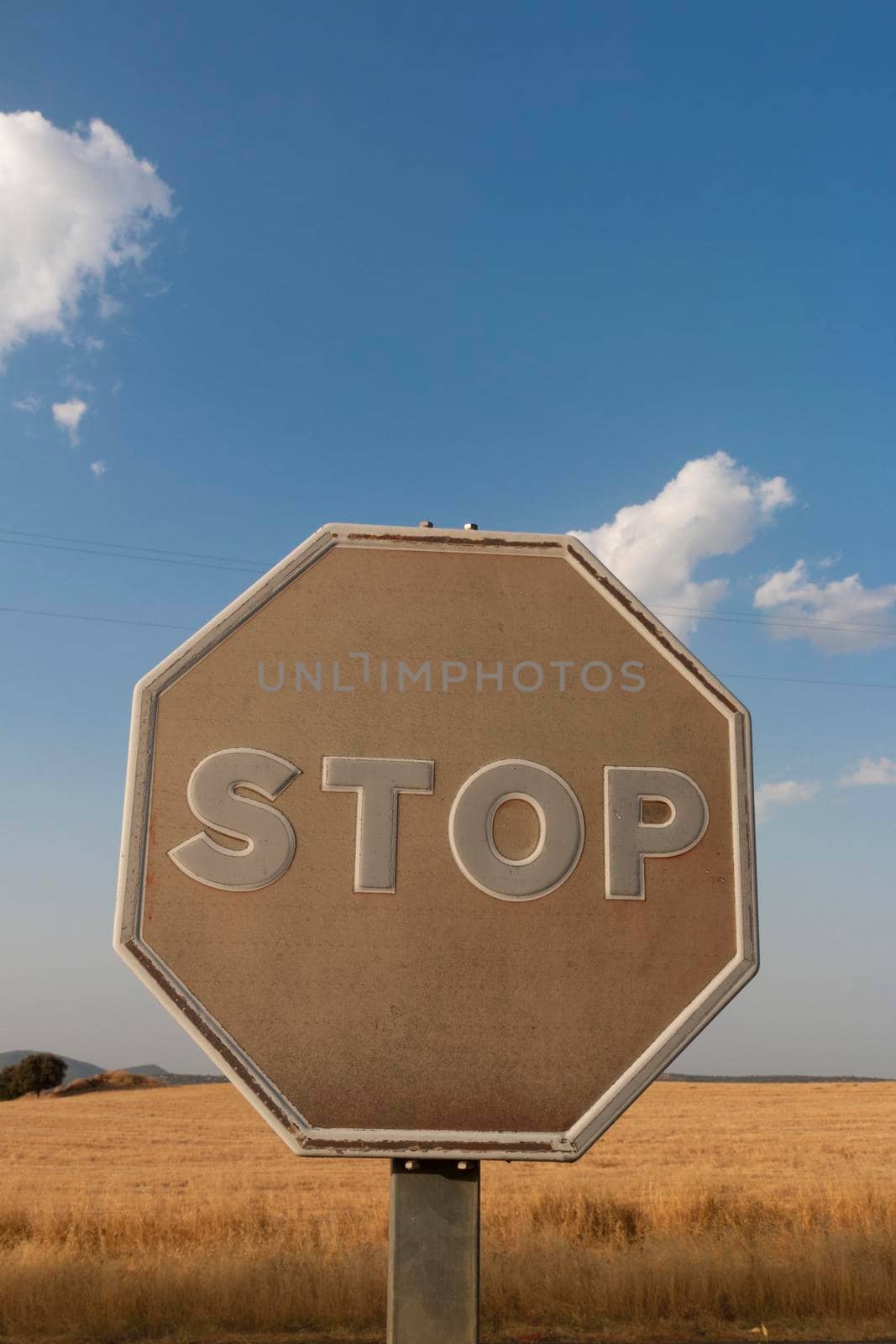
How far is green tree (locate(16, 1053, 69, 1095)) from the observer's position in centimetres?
5341

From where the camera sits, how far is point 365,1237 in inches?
397

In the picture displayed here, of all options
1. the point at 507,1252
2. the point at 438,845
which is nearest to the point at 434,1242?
the point at 438,845

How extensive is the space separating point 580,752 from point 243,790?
2.96ft

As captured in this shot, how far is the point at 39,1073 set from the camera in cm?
5353

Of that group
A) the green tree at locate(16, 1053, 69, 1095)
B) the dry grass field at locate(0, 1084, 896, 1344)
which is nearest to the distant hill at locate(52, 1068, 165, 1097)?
the green tree at locate(16, 1053, 69, 1095)

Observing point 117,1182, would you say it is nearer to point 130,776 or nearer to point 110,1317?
point 110,1317

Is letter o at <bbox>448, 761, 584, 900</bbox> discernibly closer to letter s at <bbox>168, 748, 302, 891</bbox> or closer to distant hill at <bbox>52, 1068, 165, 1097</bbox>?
letter s at <bbox>168, 748, 302, 891</bbox>

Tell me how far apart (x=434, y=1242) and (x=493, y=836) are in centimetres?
103

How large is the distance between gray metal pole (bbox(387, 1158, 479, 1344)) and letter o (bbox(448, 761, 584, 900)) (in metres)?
0.72

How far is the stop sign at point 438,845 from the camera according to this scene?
264 cm

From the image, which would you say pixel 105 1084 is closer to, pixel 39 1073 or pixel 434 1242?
pixel 39 1073

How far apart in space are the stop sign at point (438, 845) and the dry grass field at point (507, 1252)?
5358 millimetres

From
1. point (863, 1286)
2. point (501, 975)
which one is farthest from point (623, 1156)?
point (501, 975)

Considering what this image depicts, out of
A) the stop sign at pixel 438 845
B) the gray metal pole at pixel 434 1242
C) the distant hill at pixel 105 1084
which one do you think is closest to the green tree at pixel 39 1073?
the distant hill at pixel 105 1084
